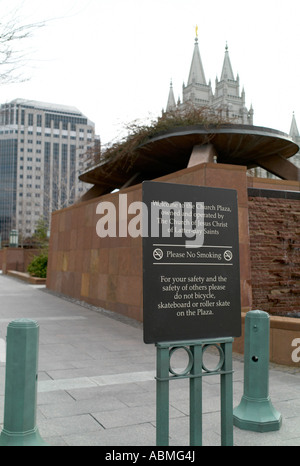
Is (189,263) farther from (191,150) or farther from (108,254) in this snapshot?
(191,150)

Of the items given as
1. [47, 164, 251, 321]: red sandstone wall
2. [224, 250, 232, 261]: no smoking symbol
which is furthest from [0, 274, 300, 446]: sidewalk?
[47, 164, 251, 321]: red sandstone wall

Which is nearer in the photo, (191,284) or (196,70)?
(191,284)

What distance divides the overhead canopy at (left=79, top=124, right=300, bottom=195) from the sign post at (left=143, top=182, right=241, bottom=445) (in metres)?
8.57

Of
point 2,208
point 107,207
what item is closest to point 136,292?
point 107,207

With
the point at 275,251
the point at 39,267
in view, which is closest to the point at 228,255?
the point at 275,251

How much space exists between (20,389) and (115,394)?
6.98 ft

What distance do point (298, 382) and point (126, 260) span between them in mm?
5804

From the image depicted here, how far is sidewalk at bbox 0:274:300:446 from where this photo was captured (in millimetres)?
3980

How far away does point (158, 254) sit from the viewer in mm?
3326

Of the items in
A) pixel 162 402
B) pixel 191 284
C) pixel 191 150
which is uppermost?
pixel 191 150

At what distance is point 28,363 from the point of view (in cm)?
327

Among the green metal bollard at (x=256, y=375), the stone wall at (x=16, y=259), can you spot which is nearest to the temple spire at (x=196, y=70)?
the stone wall at (x=16, y=259)

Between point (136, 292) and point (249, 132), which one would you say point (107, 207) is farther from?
point (249, 132)

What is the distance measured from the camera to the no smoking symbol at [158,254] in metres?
3.31
